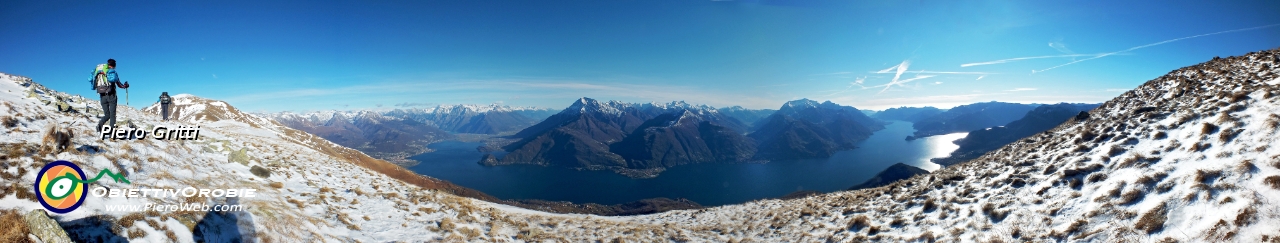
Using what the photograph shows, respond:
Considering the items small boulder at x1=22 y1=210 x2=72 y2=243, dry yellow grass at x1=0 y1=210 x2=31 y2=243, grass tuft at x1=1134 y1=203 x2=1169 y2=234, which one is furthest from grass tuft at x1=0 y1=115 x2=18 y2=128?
grass tuft at x1=1134 y1=203 x2=1169 y2=234

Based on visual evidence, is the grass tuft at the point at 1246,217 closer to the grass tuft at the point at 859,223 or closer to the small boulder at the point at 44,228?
the grass tuft at the point at 859,223

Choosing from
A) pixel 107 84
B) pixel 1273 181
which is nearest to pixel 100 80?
pixel 107 84

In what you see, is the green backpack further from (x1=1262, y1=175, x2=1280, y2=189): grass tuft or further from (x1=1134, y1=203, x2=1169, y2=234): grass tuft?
(x1=1262, y1=175, x2=1280, y2=189): grass tuft

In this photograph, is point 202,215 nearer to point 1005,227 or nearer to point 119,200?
point 119,200

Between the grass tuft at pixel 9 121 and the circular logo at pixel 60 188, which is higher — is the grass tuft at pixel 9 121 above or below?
above

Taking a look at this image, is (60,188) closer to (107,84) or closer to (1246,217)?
(107,84)

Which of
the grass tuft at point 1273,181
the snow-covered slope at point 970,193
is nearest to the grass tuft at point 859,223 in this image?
the snow-covered slope at point 970,193
